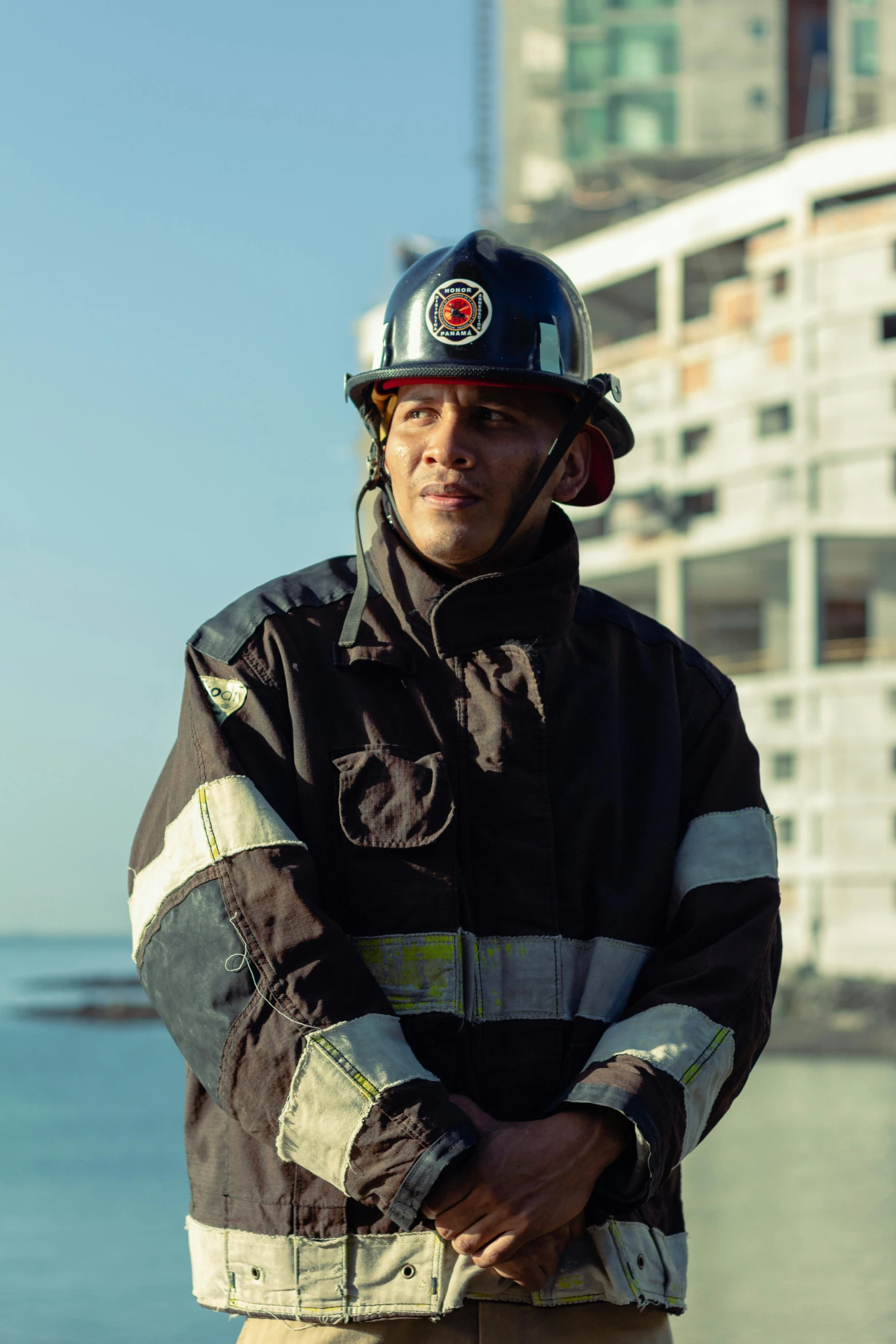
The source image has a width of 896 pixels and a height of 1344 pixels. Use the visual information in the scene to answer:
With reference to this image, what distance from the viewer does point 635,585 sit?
170 feet

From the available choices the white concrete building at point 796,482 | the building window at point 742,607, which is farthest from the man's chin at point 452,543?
the building window at point 742,607

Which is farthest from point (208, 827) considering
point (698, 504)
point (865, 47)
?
point (865, 47)

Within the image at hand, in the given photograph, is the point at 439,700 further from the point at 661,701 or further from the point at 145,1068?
the point at 145,1068

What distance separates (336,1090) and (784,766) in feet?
143

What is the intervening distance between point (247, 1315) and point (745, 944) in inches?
37.7

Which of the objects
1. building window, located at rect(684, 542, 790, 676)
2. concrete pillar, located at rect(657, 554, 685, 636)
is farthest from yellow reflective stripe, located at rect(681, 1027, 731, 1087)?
concrete pillar, located at rect(657, 554, 685, 636)

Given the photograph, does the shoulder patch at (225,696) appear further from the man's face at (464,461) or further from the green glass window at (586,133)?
the green glass window at (586,133)

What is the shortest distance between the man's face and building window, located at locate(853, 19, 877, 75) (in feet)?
190

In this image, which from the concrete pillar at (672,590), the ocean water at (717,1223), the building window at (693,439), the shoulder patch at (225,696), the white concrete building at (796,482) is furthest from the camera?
the concrete pillar at (672,590)

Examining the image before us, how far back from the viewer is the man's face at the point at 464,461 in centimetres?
282

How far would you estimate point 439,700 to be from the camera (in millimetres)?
2758

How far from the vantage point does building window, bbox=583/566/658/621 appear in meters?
50.7

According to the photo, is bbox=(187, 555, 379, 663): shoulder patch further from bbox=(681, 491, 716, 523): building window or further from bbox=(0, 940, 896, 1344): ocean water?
bbox=(681, 491, 716, 523): building window

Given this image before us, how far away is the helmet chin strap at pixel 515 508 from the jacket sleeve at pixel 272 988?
0.79ft
